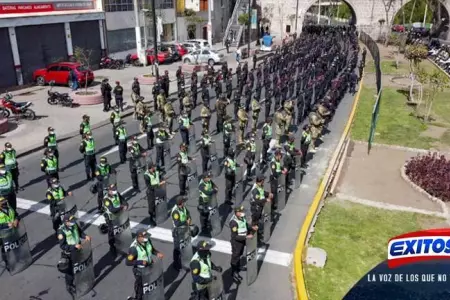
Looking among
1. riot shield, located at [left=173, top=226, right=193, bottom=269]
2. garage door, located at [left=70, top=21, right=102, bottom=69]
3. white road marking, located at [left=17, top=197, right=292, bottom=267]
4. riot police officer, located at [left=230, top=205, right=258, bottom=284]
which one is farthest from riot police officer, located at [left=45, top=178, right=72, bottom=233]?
garage door, located at [left=70, top=21, right=102, bottom=69]

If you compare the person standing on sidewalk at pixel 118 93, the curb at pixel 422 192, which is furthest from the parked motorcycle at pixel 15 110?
the curb at pixel 422 192

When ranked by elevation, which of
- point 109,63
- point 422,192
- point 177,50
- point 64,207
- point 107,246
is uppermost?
point 177,50

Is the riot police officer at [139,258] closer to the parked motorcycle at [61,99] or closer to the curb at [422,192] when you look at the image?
the curb at [422,192]

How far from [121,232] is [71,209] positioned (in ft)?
5.62

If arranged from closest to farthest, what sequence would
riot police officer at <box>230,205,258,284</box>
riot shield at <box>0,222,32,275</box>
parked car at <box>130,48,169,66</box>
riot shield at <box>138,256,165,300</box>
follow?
riot shield at <box>138,256,165,300</box>
riot police officer at <box>230,205,258,284</box>
riot shield at <box>0,222,32,275</box>
parked car at <box>130,48,169,66</box>

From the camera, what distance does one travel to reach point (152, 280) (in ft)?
25.5

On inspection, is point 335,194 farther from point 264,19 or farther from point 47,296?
point 264,19

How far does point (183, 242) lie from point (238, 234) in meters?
1.20

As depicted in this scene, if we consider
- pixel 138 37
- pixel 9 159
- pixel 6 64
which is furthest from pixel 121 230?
pixel 138 37

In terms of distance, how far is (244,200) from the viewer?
1270 cm

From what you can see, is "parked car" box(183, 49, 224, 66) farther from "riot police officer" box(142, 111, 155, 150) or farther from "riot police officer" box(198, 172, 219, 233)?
"riot police officer" box(198, 172, 219, 233)

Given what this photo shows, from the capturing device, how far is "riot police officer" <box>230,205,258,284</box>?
8781 mm

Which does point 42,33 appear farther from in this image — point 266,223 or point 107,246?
point 266,223

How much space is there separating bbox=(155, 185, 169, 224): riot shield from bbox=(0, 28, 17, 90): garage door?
815 inches
